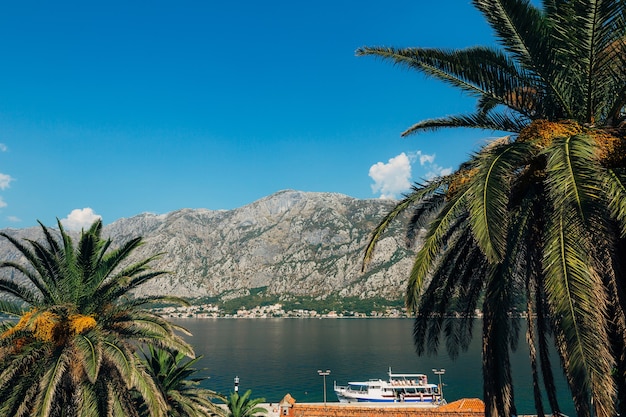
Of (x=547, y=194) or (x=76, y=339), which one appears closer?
(x=547, y=194)

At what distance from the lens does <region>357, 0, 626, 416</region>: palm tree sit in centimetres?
545

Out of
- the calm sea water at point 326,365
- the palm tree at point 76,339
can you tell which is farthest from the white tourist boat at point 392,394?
the palm tree at point 76,339

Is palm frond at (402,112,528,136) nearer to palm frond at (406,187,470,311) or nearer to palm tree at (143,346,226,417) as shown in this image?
palm frond at (406,187,470,311)

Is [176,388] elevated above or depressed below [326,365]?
above

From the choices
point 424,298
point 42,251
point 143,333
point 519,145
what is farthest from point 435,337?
point 42,251

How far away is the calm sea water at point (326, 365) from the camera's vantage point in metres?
77.1

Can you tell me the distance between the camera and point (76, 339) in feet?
36.1

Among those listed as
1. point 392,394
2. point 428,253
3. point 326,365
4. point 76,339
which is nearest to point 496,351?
point 428,253

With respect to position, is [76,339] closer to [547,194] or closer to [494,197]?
[494,197]

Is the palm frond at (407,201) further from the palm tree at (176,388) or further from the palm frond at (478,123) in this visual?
the palm tree at (176,388)

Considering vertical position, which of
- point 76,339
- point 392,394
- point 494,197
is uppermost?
point 494,197

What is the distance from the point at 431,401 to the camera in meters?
66.1

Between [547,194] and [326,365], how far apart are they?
10867cm

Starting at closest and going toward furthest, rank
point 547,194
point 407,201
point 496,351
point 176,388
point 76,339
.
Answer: point 547,194 < point 496,351 < point 407,201 < point 76,339 < point 176,388
